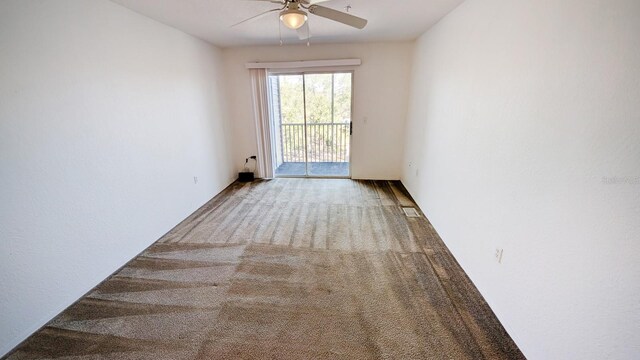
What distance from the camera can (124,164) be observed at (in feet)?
7.73

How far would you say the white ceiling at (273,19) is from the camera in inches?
88.8

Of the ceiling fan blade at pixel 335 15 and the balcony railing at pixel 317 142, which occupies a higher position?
the ceiling fan blade at pixel 335 15

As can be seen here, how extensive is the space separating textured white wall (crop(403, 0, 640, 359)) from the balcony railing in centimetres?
331

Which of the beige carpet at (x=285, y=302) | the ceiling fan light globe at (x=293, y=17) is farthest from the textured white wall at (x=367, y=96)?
the ceiling fan light globe at (x=293, y=17)

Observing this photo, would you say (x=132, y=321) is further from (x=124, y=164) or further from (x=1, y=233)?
(x=124, y=164)

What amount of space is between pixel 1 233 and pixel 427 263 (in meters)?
3.00

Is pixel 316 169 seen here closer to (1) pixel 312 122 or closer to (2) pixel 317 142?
(2) pixel 317 142

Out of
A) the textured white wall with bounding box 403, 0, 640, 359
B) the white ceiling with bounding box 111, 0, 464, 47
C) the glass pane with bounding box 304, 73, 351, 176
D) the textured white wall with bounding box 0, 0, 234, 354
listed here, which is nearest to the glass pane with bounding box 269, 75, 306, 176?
the glass pane with bounding box 304, 73, 351, 176

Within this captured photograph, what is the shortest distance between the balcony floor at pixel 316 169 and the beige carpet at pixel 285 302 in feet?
6.59

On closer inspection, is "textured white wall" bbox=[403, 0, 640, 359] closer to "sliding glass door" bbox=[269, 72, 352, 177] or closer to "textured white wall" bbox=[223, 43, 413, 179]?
"textured white wall" bbox=[223, 43, 413, 179]

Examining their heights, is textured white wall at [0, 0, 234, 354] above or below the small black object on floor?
above

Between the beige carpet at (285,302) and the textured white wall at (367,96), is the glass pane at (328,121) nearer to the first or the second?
the textured white wall at (367,96)

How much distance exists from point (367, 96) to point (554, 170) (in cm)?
327

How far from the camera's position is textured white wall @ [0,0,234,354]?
1.56m
